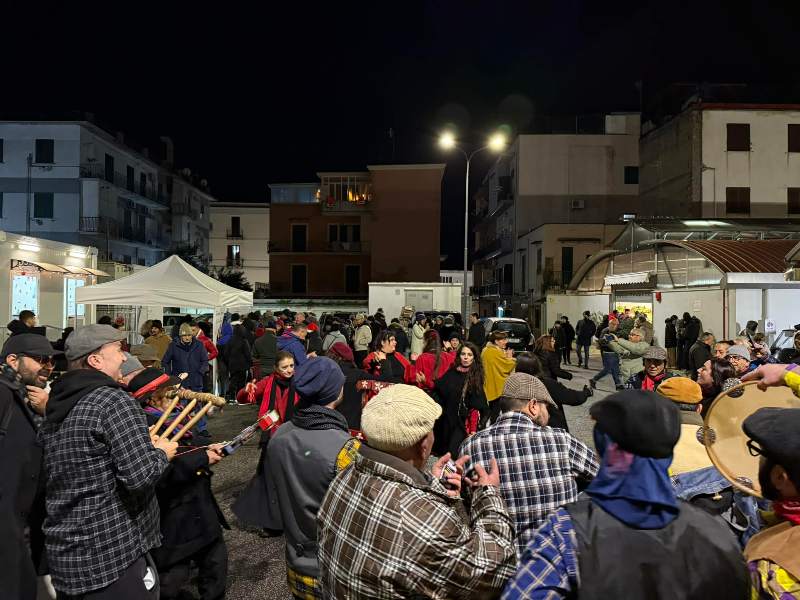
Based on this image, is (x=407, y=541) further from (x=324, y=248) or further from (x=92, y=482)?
(x=324, y=248)

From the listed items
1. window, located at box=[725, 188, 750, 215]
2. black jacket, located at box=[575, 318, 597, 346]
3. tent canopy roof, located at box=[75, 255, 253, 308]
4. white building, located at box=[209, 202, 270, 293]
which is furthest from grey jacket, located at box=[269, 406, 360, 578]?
white building, located at box=[209, 202, 270, 293]

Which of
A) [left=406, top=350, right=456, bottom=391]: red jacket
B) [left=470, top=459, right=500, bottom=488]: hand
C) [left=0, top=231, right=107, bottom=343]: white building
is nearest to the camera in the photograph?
[left=470, top=459, right=500, bottom=488]: hand

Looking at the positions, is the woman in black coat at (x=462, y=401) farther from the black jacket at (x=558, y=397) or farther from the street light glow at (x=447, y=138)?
the street light glow at (x=447, y=138)

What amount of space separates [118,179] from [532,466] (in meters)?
44.2

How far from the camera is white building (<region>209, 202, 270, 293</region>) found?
58.5m

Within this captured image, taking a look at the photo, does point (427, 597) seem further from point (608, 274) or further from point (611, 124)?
point (611, 124)

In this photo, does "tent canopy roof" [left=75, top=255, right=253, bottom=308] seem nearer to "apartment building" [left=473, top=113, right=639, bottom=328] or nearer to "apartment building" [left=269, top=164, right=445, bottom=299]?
"apartment building" [left=473, top=113, right=639, bottom=328]

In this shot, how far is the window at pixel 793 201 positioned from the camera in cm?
3363

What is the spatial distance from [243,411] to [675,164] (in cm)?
3330

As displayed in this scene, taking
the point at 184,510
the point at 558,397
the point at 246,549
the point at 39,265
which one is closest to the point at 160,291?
the point at 246,549

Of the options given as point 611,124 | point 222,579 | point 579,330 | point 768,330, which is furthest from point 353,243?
point 222,579

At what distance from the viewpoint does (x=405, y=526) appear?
1.81 meters

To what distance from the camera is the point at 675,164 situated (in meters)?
35.6

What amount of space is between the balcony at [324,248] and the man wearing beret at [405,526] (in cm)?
4227
